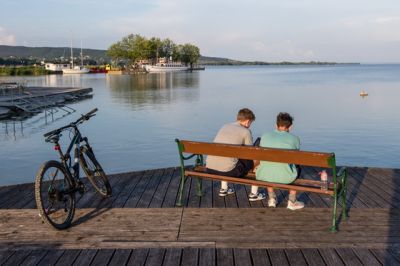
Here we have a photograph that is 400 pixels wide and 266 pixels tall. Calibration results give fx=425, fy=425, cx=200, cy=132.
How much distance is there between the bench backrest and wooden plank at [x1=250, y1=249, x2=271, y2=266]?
141 cm

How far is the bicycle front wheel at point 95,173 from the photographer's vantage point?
22.9 ft

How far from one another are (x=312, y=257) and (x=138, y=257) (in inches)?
77.9

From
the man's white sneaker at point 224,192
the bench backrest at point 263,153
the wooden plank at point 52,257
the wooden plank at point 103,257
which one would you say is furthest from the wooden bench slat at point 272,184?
the wooden plank at point 52,257

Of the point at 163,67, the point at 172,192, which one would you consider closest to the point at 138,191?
the point at 172,192

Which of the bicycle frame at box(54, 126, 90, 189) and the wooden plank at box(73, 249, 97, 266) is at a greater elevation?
the bicycle frame at box(54, 126, 90, 189)

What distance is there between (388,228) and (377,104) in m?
39.8

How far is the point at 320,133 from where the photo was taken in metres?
25.3

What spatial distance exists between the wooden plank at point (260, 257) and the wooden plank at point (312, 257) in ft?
1.47

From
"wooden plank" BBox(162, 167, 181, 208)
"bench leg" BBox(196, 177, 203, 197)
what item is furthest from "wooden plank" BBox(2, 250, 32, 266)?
"bench leg" BBox(196, 177, 203, 197)

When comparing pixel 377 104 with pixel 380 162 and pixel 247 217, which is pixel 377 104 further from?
pixel 247 217

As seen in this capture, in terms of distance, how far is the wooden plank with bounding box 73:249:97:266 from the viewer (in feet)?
15.5

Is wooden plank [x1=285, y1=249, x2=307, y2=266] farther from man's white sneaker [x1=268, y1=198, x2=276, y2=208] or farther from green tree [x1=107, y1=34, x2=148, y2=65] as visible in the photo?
green tree [x1=107, y1=34, x2=148, y2=65]

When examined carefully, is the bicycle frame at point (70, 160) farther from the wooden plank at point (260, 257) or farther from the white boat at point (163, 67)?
the white boat at point (163, 67)

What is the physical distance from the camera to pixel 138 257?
4.85 m
